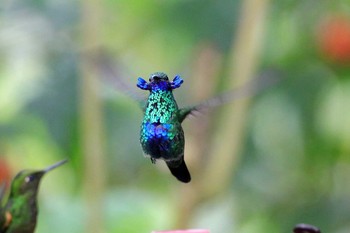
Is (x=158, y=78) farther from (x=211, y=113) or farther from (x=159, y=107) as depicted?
(x=211, y=113)

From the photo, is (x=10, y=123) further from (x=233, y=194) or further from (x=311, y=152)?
(x=311, y=152)

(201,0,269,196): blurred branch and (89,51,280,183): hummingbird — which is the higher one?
(201,0,269,196): blurred branch

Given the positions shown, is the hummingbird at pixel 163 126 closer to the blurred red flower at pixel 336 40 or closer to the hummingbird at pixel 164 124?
the hummingbird at pixel 164 124

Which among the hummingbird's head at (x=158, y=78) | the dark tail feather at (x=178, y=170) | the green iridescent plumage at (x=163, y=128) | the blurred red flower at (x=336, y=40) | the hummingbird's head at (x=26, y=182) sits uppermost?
the blurred red flower at (x=336, y=40)

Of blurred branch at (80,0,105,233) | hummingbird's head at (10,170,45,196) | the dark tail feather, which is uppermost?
blurred branch at (80,0,105,233)

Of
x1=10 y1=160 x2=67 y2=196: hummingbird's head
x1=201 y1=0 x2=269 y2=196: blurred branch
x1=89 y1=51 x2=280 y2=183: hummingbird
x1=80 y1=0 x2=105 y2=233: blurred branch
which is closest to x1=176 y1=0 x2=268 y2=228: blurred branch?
x1=201 y1=0 x2=269 y2=196: blurred branch

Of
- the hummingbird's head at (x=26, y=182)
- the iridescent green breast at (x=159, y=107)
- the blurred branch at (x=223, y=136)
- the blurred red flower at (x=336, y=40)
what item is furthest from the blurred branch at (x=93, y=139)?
the iridescent green breast at (x=159, y=107)

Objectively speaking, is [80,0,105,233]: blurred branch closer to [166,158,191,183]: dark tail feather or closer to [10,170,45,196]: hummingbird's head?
[10,170,45,196]: hummingbird's head

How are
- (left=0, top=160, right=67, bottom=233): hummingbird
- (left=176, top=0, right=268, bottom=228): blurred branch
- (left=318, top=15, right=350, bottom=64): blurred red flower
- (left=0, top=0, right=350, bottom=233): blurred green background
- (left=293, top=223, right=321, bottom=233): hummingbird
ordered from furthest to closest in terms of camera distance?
(left=0, top=0, right=350, bottom=233): blurred green background → (left=318, top=15, right=350, bottom=64): blurred red flower → (left=176, top=0, right=268, bottom=228): blurred branch → (left=0, top=160, right=67, bottom=233): hummingbird → (left=293, top=223, right=321, bottom=233): hummingbird
